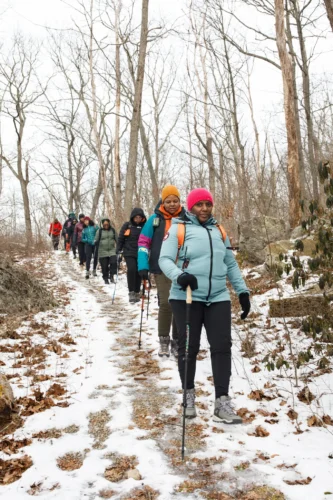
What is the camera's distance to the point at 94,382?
14.7 feet

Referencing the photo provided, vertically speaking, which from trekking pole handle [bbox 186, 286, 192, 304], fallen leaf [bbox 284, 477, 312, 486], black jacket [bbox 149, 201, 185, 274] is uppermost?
black jacket [bbox 149, 201, 185, 274]

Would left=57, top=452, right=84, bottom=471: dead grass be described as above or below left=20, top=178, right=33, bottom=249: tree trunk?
below

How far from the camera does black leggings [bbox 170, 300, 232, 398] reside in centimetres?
342

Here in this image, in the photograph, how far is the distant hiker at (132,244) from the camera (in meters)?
8.53

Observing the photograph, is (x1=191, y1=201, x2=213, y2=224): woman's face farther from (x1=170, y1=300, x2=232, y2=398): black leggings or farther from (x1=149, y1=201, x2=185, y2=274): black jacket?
(x1=149, y1=201, x2=185, y2=274): black jacket

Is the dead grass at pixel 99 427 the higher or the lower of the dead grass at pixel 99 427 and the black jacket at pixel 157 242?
the lower

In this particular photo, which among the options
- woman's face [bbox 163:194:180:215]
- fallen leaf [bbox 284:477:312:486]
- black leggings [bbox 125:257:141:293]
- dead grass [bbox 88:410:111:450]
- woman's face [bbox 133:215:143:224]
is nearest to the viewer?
fallen leaf [bbox 284:477:312:486]

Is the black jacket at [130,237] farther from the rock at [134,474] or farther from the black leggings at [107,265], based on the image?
the rock at [134,474]

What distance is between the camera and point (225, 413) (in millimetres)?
3422

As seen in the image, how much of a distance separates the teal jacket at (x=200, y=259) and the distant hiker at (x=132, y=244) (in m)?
4.81

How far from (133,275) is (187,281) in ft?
18.7

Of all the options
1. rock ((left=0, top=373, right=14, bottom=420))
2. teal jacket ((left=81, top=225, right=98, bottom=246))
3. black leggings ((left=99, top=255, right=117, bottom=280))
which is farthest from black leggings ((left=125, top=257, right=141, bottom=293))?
rock ((left=0, top=373, right=14, bottom=420))

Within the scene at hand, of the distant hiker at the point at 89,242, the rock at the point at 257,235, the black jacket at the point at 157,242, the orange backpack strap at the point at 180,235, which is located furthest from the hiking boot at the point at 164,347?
the distant hiker at the point at 89,242

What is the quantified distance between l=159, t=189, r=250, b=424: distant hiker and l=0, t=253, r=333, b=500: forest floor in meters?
0.40
